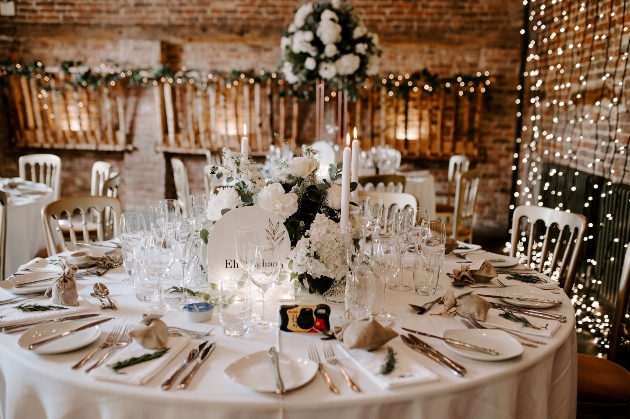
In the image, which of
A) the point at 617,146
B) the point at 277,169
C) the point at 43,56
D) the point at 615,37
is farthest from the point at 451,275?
the point at 43,56

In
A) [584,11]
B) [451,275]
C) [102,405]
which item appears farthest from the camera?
[584,11]

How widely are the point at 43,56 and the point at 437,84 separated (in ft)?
15.0

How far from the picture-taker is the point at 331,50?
471cm

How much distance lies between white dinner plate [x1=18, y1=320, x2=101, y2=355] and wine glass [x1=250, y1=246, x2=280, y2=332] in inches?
16.9

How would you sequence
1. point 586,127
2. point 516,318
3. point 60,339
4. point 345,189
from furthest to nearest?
point 586,127
point 345,189
point 516,318
point 60,339

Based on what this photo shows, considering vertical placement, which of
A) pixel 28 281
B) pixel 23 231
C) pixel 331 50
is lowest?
pixel 23 231

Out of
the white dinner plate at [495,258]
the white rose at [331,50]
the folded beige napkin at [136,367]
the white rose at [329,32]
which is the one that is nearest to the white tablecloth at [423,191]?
the white rose at [331,50]

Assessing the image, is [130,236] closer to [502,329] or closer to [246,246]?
[246,246]

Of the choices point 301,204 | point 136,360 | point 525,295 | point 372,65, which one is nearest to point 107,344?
point 136,360

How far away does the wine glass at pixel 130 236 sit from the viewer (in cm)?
170

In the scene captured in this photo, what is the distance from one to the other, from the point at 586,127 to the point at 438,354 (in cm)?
373

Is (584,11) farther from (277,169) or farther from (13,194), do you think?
(13,194)

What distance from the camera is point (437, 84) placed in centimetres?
581

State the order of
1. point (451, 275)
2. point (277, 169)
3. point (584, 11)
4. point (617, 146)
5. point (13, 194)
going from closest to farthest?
point (277, 169) < point (451, 275) < point (13, 194) < point (617, 146) < point (584, 11)
